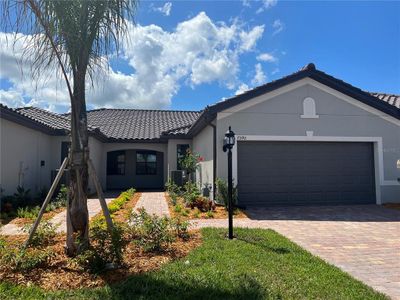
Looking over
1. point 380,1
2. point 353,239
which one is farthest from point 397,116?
point 353,239

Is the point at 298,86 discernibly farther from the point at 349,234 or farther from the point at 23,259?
the point at 23,259

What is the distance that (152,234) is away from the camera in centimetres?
582

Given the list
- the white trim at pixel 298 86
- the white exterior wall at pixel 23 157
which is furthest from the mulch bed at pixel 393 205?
the white exterior wall at pixel 23 157

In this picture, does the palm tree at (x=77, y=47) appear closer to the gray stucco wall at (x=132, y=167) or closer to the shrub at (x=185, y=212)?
the shrub at (x=185, y=212)

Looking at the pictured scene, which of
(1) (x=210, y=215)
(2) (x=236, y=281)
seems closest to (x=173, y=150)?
(1) (x=210, y=215)

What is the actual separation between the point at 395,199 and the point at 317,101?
481 cm

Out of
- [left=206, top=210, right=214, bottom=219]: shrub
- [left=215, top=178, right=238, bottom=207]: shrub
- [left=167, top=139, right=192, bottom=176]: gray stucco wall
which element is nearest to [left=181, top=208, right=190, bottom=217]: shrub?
[left=206, top=210, right=214, bottom=219]: shrub

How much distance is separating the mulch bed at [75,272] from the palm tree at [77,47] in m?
0.34

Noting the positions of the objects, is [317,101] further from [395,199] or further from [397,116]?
[395,199]

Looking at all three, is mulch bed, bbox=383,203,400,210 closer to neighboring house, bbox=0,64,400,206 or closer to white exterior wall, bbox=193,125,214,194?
neighboring house, bbox=0,64,400,206

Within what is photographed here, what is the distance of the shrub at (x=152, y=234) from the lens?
5594mm

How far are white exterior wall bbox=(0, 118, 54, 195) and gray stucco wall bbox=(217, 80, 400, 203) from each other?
744cm

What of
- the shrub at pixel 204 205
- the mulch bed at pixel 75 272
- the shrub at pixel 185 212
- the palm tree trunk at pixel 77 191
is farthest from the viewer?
the shrub at pixel 204 205

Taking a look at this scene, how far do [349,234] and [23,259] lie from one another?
6597mm
